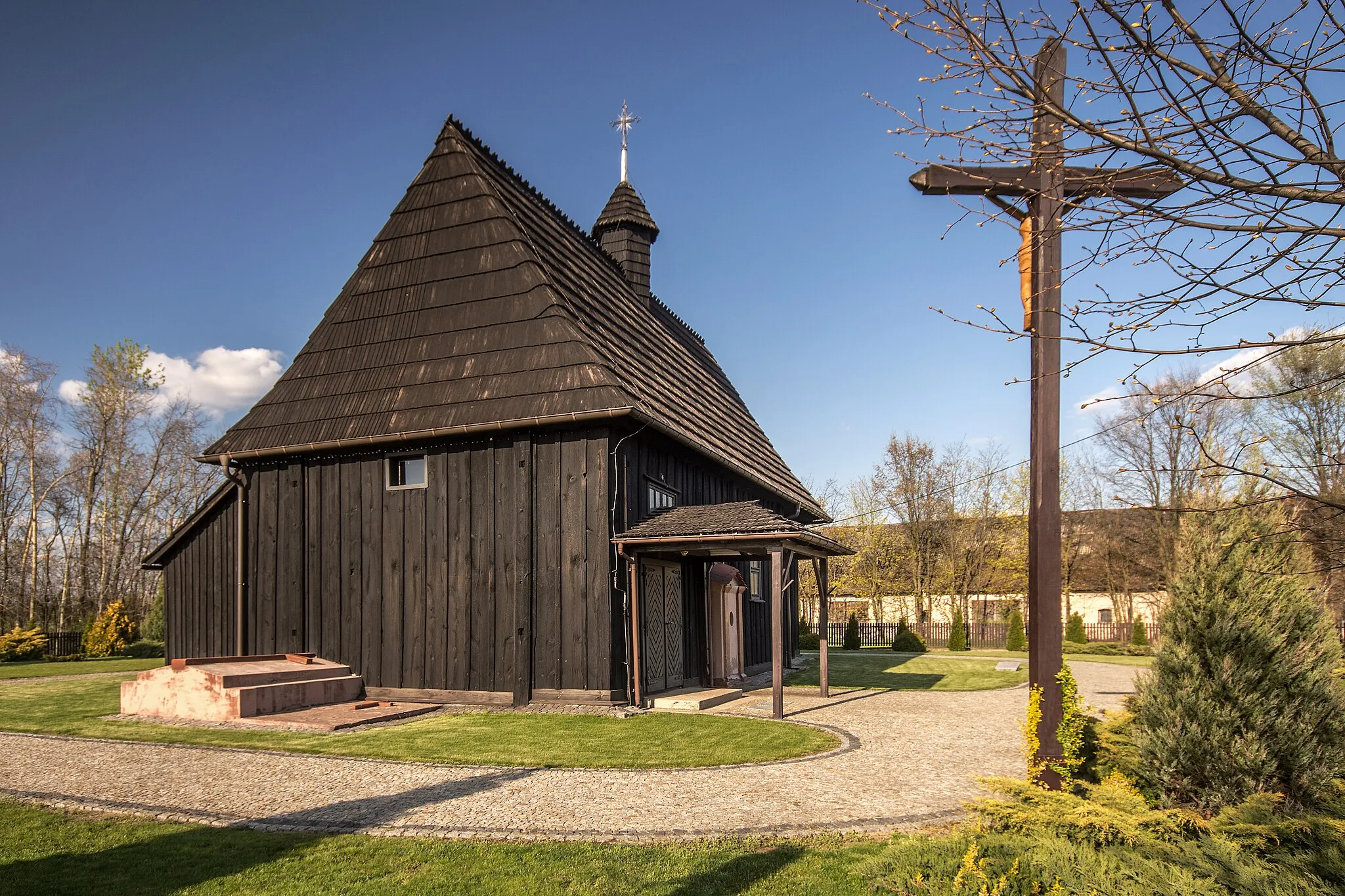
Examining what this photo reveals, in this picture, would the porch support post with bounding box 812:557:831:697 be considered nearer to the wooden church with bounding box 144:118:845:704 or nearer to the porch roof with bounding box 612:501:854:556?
the wooden church with bounding box 144:118:845:704

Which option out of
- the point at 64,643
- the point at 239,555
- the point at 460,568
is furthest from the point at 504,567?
the point at 64,643

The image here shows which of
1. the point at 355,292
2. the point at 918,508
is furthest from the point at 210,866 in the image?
the point at 918,508

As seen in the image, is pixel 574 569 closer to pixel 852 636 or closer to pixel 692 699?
pixel 692 699

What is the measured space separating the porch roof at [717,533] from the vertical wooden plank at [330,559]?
17.7 ft

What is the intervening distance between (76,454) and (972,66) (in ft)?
132

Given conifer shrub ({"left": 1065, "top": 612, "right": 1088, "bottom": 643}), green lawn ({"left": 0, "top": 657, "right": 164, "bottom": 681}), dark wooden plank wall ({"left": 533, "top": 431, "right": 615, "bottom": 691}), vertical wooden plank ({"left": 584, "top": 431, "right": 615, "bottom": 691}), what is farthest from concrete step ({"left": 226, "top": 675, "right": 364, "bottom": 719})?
conifer shrub ({"left": 1065, "top": 612, "right": 1088, "bottom": 643})

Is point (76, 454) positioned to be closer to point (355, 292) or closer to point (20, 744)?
point (355, 292)

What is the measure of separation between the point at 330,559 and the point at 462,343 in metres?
4.46

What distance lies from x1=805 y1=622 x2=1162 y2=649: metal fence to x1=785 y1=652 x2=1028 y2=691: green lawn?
9.70m

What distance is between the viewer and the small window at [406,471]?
14977mm

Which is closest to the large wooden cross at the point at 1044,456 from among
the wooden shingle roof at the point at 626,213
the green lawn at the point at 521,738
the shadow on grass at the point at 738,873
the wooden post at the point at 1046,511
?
the wooden post at the point at 1046,511

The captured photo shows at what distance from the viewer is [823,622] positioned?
16.3m

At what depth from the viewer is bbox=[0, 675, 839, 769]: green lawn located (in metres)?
9.77

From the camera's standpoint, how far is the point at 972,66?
3.40 meters
